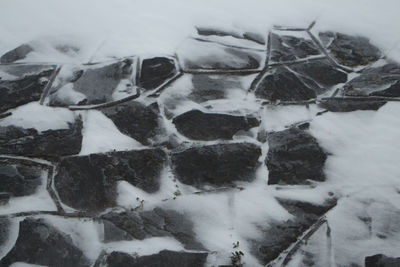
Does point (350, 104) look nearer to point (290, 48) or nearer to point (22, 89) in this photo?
point (290, 48)

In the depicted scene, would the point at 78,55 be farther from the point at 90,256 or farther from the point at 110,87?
the point at 90,256

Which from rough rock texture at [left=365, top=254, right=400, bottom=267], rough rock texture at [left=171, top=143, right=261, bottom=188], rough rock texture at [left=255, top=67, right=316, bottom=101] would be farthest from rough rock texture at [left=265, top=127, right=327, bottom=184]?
rough rock texture at [left=365, top=254, right=400, bottom=267]

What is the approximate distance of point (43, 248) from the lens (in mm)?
1858

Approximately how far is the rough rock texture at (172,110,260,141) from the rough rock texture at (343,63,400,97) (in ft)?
2.93

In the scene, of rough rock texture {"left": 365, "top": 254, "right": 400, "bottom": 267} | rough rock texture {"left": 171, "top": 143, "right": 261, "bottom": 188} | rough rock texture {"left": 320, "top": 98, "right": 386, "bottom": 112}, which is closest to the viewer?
rough rock texture {"left": 365, "top": 254, "right": 400, "bottom": 267}

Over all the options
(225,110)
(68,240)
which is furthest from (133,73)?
(68,240)

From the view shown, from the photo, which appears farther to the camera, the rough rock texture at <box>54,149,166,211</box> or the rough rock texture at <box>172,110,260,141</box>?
the rough rock texture at <box>172,110,260,141</box>

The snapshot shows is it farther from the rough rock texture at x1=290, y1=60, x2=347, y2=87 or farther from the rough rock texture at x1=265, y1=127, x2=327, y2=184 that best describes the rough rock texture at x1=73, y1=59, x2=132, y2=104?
the rough rock texture at x1=290, y1=60, x2=347, y2=87

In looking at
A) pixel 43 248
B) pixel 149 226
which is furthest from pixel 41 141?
pixel 149 226

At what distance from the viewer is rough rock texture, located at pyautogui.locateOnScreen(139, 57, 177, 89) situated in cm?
279

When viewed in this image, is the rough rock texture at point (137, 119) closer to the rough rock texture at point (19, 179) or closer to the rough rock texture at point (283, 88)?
the rough rock texture at point (19, 179)

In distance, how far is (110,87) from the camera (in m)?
2.76

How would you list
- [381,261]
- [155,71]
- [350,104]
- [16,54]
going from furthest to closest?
1. [16,54]
2. [155,71]
3. [350,104]
4. [381,261]

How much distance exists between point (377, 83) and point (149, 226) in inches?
82.4
